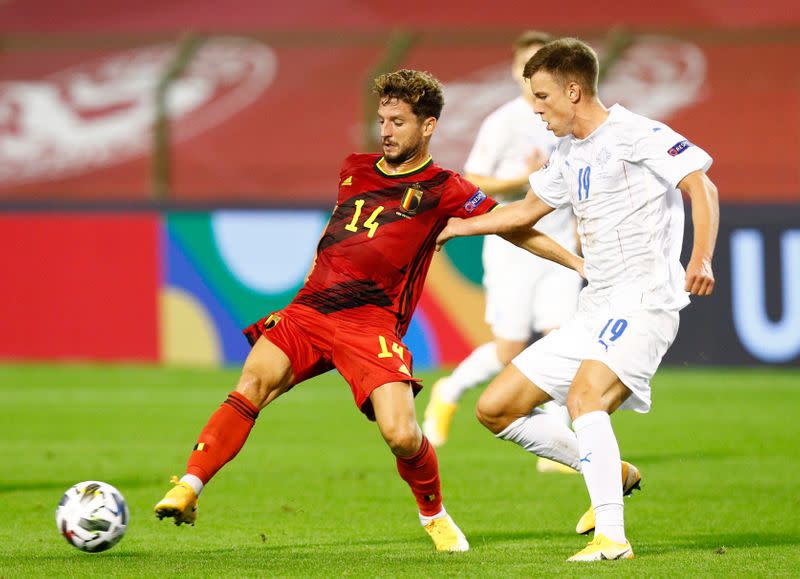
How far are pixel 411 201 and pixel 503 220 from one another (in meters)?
0.38

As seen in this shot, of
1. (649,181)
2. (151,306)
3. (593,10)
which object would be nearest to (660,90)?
(593,10)

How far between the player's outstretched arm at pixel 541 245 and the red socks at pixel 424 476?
911 millimetres

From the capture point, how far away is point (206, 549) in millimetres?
5930

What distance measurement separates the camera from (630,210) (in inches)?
223

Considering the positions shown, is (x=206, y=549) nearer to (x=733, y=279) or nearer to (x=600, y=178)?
(x=600, y=178)

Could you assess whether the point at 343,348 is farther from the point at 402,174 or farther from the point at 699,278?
the point at 699,278

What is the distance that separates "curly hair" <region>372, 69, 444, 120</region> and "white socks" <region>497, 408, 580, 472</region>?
4.24 ft

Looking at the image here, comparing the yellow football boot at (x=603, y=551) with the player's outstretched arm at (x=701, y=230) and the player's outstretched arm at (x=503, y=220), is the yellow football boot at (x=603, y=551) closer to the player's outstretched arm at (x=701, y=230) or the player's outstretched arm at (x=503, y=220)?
the player's outstretched arm at (x=701, y=230)

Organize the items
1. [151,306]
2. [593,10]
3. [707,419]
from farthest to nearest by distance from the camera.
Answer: [593,10], [151,306], [707,419]

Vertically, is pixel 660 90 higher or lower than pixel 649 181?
lower

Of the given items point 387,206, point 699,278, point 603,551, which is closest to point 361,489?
point 387,206

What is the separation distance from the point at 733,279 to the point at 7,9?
49.4ft

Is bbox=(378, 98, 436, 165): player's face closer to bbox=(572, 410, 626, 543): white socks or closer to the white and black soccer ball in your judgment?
bbox=(572, 410, 626, 543): white socks

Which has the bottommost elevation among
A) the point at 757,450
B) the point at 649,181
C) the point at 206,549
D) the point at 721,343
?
the point at 721,343
